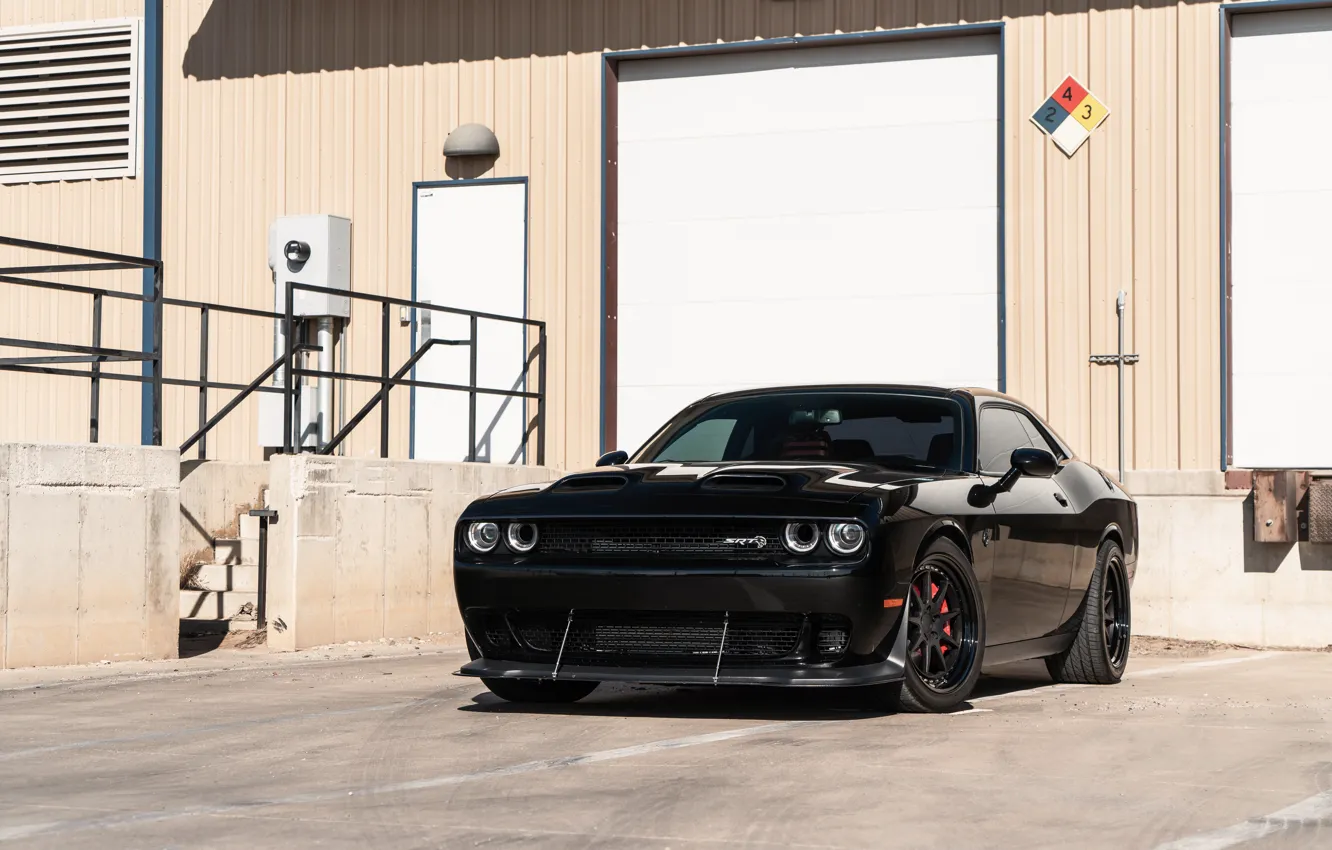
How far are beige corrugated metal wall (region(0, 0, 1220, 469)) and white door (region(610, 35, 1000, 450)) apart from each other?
29 centimetres

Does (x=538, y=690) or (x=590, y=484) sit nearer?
(x=590, y=484)

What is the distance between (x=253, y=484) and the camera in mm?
14680

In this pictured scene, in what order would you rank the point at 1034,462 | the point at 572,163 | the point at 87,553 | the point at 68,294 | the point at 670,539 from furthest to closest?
the point at 68,294 < the point at 572,163 < the point at 87,553 < the point at 1034,462 < the point at 670,539

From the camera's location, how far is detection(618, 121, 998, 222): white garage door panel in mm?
15156

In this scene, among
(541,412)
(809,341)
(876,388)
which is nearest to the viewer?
(876,388)

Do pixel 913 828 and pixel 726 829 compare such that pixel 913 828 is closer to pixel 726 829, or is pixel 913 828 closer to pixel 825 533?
pixel 726 829

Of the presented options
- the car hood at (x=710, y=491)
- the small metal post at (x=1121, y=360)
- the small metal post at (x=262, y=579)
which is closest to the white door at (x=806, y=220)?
the small metal post at (x=1121, y=360)

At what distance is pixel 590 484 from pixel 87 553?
447 centimetres

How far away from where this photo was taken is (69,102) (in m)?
18.0

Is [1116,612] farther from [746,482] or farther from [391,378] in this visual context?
[391,378]

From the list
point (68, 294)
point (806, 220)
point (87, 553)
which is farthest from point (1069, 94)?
point (68, 294)

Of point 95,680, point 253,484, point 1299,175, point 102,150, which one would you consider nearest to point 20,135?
point 102,150

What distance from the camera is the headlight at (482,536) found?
7535 mm

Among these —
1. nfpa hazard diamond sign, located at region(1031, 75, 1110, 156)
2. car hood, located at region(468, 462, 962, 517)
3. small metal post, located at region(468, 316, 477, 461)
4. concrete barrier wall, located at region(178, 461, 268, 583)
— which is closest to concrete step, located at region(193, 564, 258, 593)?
concrete barrier wall, located at region(178, 461, 268, 583)
